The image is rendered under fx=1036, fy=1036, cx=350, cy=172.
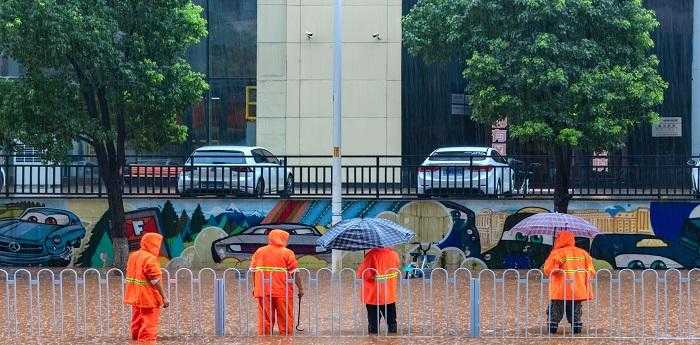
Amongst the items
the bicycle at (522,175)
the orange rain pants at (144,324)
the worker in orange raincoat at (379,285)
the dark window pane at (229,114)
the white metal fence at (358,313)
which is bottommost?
the white metal fence at (358,313)

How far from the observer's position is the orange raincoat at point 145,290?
1246 centimetres

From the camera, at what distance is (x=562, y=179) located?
21172 mm

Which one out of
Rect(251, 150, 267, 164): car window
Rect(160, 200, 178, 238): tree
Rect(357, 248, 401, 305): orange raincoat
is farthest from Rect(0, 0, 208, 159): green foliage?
Rect(357, 248, 401, 305): orange raincoat

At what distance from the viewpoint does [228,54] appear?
3123 centimetres

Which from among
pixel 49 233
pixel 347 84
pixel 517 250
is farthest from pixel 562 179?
pixel 49 233

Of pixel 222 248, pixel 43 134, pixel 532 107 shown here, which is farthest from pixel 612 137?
pixel 43 134

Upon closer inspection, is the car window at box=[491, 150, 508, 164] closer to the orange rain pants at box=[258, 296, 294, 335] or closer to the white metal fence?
the white metal fence

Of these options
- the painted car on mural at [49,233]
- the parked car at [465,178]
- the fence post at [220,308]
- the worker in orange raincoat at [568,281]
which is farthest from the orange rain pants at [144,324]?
the parked car at [465,178]

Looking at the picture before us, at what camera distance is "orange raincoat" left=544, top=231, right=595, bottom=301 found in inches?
511

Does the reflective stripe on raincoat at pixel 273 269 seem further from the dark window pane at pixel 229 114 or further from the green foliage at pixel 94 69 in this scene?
the dark window pane at pixel 229 114

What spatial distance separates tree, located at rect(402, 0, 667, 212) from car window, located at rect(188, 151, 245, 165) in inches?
230

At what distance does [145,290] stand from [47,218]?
10.6 m

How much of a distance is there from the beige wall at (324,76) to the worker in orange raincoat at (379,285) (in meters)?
17.4

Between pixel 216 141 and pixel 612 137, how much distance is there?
1466cm
